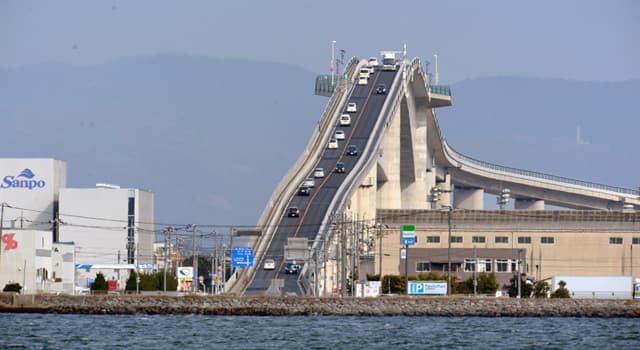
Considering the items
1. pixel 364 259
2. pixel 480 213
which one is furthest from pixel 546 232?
pixel 364 259

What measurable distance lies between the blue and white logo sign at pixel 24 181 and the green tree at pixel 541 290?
75150 millimetres

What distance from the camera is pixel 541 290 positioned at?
138 m

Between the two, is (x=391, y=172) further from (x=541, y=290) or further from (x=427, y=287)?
(x=427, y=287)

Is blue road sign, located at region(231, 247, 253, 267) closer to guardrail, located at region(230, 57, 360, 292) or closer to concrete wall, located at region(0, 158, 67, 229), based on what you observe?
guardrail, located at region(230, 57, 360, 292)

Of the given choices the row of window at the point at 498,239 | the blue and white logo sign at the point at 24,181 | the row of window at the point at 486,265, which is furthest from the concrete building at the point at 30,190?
the row of window at the point at 486,265

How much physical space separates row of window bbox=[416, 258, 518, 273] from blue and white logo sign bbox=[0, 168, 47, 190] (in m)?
53.3

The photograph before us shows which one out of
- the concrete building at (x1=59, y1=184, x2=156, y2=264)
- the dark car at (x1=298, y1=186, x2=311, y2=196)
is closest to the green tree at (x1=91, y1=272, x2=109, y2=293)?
the dark car at (x1=298, y1=186, x2=311, y2=196)

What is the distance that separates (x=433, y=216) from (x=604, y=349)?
316 feet

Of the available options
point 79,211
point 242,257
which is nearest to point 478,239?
point 242,257

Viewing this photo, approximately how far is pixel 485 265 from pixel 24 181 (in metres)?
61.2

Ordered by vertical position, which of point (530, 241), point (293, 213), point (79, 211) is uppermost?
point (79, 211)

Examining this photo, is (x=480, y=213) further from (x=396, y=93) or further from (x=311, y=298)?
(x=311, y=298)

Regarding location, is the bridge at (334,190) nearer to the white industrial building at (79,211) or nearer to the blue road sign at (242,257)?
the blue road sign at (242,257)

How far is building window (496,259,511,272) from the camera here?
16488 centimetres
